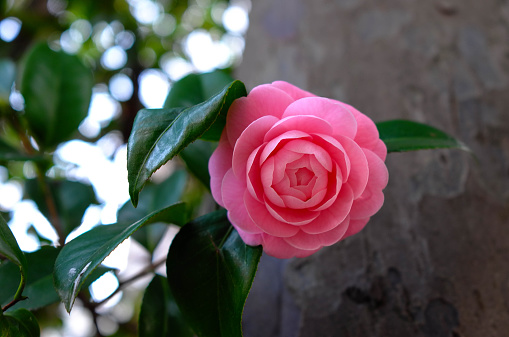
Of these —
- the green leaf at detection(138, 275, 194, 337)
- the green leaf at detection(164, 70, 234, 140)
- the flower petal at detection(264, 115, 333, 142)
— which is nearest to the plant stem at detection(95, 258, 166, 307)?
the green leaf at detection(138, 275, 194, 337)

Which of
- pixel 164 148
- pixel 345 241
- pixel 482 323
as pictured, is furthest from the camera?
pixel 345 241

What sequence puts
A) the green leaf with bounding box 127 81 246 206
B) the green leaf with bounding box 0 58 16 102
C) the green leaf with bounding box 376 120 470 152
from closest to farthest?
the green leaf with bounding box 127 81 246 206 < the green leaf with bounding box 376 120 470 152 < the green leaf with bounding box 0 58 16 102

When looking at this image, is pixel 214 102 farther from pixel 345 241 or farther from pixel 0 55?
pixel 0 55

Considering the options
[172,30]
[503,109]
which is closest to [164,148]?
[503,109]

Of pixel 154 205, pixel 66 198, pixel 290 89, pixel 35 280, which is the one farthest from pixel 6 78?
pixel 290 89

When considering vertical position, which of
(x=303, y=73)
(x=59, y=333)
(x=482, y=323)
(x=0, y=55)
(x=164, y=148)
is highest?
(x=164, y=148)

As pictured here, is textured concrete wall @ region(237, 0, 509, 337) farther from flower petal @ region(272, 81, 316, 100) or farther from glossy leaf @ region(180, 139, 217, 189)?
flower petal @ region(272, 81, 316, 100)
